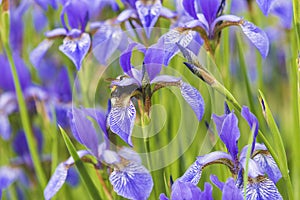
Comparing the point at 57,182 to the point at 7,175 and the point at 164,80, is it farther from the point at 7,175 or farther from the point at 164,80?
the point at 7,175

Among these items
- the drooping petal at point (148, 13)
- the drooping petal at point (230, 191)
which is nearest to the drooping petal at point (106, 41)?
the drooping petal at point (148, 13)

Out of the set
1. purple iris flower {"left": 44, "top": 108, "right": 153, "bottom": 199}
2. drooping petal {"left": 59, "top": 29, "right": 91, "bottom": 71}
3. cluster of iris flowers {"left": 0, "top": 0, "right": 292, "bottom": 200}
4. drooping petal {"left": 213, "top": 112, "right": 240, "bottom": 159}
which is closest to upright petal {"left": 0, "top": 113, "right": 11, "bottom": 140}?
cluster of iris flowers {"left": 0, "top": 0, "right": 292, "bottom": 200}

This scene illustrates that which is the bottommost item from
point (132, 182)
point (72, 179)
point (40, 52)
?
point (72, 179)

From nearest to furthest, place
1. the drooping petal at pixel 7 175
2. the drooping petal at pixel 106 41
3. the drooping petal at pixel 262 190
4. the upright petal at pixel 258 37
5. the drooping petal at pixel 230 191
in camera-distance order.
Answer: the drooping petal at pixel 230 191
the drooping petal at pixel 262 190
the upright petal at pixel 258 37
the drooping petal at pixel 106 41
the drooping petal at pixel 7 175

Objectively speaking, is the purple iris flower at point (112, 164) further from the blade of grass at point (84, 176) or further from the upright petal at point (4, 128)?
the upright petal at point (4, 128)

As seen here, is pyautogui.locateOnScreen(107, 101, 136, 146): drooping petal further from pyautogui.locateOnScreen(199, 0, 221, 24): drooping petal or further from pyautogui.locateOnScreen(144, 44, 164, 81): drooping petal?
pyautogui.locateOnScreen(199, 0, 221, 24): drooping petal

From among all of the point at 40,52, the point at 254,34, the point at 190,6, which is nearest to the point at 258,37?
the point at 254,34
